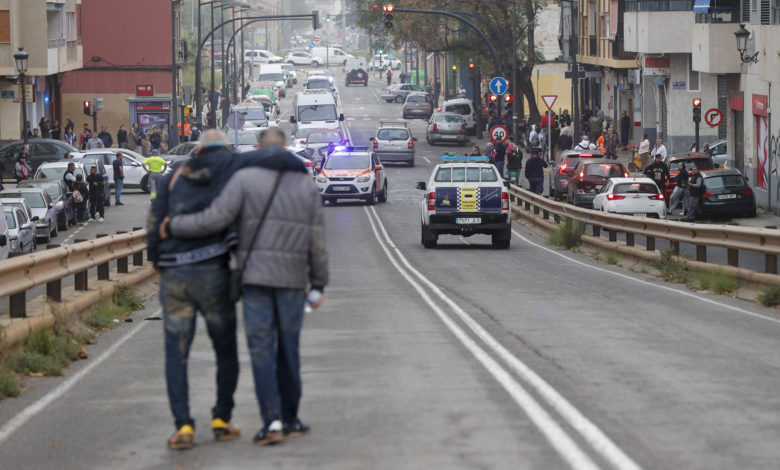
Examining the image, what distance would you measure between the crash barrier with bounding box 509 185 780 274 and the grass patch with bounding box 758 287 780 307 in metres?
0.78

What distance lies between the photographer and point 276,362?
787cm

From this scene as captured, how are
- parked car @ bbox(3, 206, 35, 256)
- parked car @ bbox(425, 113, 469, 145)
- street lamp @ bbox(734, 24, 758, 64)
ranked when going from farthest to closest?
parked car @ bbox(425, 113, 469, 145), street lamp @ bbox(734, 24, 758, 64), parked car @ bbox(3, 206, 35, 256)

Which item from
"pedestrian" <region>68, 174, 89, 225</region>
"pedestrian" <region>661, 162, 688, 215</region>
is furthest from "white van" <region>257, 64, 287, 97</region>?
"pedestrian" <region>661, 162, 688, 215</region>

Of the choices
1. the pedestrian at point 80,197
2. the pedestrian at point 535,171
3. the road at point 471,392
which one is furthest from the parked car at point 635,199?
the road at point 471,392

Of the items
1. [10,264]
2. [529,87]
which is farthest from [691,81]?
[10,264]

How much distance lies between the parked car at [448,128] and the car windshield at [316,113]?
20.2 ft

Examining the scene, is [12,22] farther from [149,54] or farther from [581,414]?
[581,414]

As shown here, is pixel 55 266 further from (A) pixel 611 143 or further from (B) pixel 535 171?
(A) pixel 611 143

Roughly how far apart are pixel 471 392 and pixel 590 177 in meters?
29.4

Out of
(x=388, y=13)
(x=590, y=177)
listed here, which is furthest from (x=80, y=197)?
(x=388, y=13)

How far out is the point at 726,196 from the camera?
1414 inches

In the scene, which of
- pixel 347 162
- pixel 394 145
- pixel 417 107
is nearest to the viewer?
pixel 347 162

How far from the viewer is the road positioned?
7.55 metres

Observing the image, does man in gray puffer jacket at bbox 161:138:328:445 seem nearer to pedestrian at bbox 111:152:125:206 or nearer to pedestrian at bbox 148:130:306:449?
pedestrian at bbox 148:130:306:449
